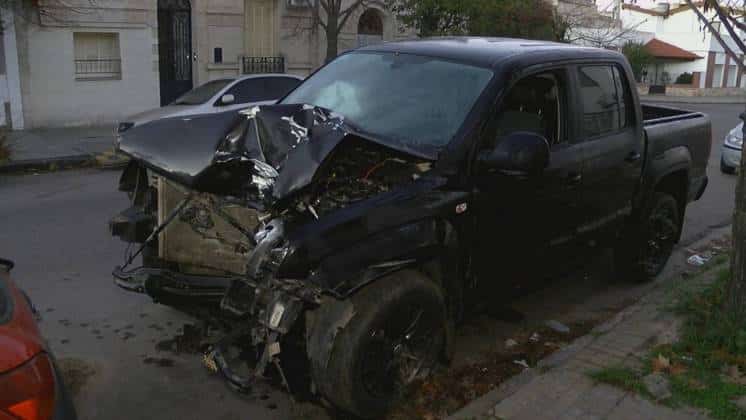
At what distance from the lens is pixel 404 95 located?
15.6 feet

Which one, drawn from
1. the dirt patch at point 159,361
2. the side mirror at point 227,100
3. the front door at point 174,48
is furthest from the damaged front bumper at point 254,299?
the front door at point 174,48

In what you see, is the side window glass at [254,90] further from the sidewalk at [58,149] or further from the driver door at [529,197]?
Answer: the driver door at [529,197]

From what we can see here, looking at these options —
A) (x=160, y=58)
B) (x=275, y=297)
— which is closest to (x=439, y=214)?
(x=275, y=297)

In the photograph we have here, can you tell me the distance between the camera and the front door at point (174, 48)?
1942 centimetres

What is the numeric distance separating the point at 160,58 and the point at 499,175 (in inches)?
671

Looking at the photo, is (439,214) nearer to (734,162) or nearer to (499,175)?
(499,175)

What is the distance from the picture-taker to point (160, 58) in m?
19.6

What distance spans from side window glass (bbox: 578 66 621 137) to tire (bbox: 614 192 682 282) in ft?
3.42

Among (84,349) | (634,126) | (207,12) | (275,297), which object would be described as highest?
(207,12)

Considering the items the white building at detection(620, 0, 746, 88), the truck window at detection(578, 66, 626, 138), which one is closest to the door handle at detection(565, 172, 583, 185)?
the truck window at detection(578, 66, 626, 138)

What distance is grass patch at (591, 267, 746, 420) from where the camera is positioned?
3.99 meters

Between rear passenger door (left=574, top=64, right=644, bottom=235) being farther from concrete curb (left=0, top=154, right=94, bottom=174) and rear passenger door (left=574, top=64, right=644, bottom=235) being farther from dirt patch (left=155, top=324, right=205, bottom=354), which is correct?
concrete curb (left=0, top=154, right=94, bottom=174)

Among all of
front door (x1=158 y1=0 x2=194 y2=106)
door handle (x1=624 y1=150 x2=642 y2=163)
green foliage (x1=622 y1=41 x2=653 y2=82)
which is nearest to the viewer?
door handle (x1=624 y1=150 x2=642 y2=163)

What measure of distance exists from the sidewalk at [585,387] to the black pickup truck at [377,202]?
48 cm
